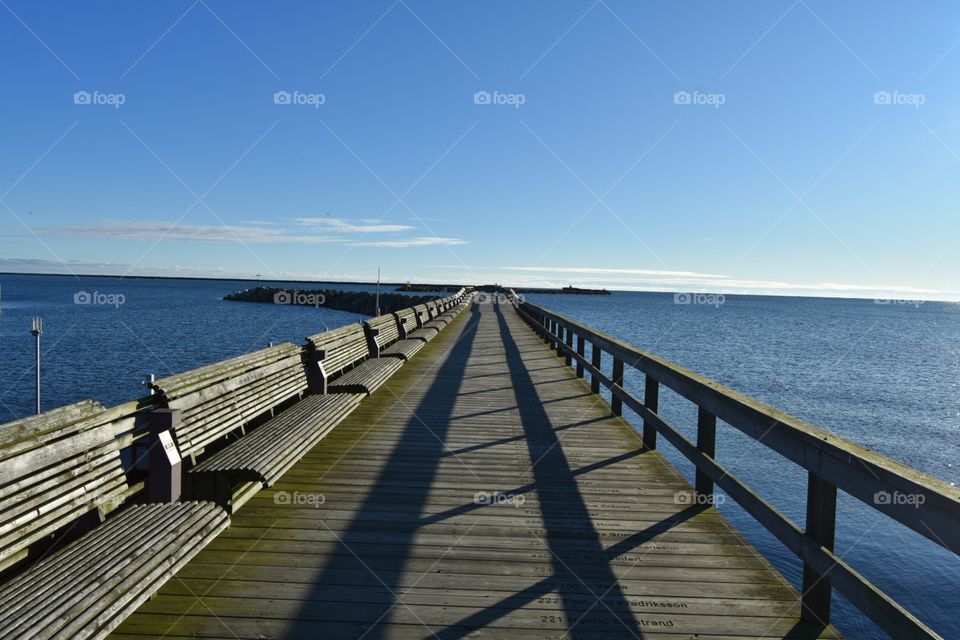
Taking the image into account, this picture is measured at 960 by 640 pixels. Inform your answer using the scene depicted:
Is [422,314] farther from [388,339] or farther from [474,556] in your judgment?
[474,556]

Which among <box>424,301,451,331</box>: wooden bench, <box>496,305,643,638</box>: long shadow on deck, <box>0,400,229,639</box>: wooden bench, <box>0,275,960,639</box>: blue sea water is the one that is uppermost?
<box>424,301,451,331</box>: wooden bench

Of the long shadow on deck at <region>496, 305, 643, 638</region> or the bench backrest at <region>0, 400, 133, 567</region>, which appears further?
the long shadow on deck at <region>496, 305, 643, 638</region>

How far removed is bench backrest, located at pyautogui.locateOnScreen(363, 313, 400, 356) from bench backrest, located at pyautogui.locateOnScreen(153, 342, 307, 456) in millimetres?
5240

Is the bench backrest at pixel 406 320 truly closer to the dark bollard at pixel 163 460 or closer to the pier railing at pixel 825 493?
the dark bollard at pixel 163 460

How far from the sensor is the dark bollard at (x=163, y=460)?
448 centimetres

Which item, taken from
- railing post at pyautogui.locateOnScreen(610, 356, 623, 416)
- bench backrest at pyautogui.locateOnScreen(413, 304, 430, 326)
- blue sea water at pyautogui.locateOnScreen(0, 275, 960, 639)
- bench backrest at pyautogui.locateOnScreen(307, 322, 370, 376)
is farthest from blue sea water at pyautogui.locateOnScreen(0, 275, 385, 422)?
railing post at pyautogui.locateOnScreen(610, 356, 623, 416)

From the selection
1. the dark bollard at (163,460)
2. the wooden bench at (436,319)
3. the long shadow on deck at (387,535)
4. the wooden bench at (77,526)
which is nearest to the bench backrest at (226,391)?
the dark bollard at (163,460)

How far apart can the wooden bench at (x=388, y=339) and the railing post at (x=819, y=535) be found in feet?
34.8

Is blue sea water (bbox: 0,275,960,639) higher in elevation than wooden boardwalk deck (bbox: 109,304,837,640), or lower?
lower

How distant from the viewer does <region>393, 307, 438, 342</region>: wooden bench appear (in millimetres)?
18188

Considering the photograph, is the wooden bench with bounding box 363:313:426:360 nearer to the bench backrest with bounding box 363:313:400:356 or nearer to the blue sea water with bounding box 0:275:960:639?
the bench backrest with bounding box 363:313:400:356

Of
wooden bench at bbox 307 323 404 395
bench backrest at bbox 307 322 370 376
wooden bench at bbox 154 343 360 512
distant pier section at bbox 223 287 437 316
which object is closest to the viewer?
wooden bench at bbox 154 343 360 512

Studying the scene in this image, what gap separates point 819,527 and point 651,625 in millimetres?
1000

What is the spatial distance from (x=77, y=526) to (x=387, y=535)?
6.33 ft
